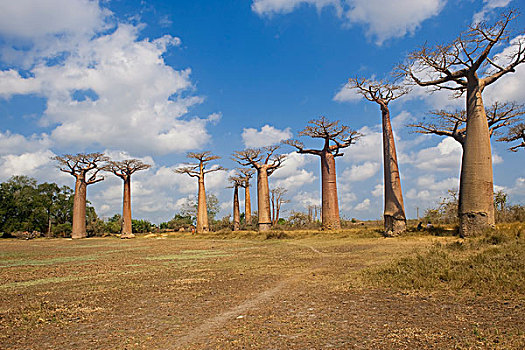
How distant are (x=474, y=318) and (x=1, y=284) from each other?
25.9 feet

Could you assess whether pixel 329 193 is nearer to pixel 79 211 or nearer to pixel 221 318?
pixel 221 318

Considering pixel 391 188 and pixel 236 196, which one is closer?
pixel 391 188

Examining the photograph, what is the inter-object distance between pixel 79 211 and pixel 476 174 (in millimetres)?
34529

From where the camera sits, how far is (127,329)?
3.88 metres

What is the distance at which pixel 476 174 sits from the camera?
43.0 ft

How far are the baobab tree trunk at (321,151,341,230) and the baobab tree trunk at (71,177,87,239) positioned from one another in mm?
25016

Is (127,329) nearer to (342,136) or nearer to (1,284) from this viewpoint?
(1,284)

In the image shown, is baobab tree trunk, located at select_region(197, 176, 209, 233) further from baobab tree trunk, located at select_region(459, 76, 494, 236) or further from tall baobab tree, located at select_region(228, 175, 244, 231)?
baobab tree trunk, located at select_region(459, 76, 494, 236)

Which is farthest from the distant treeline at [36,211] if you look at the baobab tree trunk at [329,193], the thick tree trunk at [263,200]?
the baobab tree trunk at [329,193]

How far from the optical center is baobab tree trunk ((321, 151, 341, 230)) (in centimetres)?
2298

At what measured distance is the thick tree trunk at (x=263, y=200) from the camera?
29.1 meters

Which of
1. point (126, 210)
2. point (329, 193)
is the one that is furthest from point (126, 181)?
point (329, 193)

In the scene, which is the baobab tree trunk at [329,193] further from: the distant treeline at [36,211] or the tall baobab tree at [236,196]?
the distant treeline at [36,211]

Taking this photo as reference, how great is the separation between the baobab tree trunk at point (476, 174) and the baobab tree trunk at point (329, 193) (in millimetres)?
10045
